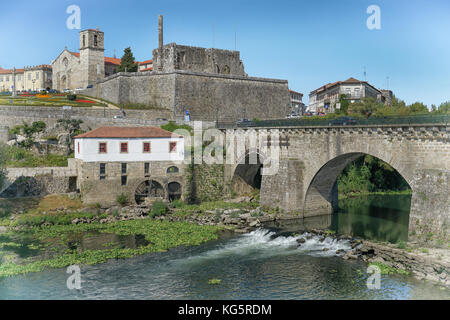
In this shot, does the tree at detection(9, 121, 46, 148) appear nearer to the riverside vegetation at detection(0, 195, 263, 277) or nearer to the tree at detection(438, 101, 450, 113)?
the riverside vegetation at detection(0, 195, 263, 277)

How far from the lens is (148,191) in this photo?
131 feet

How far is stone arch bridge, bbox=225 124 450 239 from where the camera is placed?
23938 mm

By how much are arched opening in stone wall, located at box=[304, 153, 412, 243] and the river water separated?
10.9 ft

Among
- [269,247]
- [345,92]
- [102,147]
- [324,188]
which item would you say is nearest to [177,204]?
[102,147]

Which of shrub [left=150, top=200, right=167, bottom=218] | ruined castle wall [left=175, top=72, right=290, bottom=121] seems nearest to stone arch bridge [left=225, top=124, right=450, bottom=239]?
shrub [left=150, top=200, right=167, bottom=218]

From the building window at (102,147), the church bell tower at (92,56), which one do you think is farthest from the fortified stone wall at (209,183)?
the church bell tower at (92,56)

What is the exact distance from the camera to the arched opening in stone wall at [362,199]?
32.3 metres

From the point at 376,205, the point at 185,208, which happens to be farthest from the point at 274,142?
the point at 376,205

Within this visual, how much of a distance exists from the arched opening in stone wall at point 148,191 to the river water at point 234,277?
12507 mm

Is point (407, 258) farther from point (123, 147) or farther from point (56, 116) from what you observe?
point (56, 116)

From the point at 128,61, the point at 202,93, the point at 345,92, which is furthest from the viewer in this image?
the point at 345,92

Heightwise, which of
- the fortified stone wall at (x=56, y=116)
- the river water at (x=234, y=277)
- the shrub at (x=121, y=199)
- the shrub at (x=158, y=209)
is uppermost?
the fortified stone wall at (x=56, y=116)

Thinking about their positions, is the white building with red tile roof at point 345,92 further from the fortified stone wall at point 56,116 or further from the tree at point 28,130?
the tree at point 28,130

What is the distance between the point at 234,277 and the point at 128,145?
20461mm
